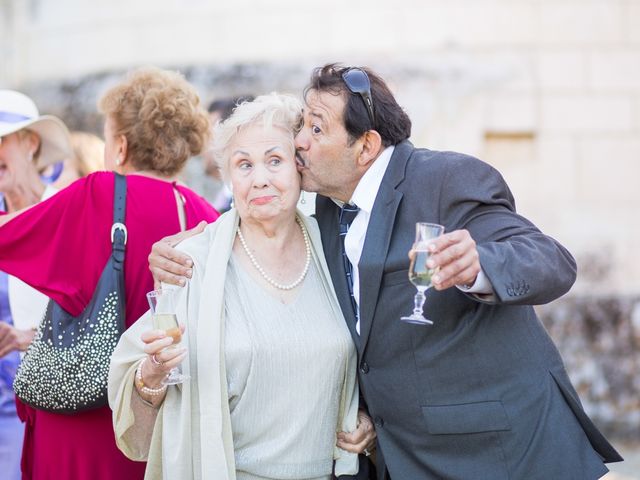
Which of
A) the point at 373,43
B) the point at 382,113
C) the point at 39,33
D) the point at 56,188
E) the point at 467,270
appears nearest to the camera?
the point at 467,270

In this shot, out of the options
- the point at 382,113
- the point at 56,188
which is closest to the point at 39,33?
the point at 56,188

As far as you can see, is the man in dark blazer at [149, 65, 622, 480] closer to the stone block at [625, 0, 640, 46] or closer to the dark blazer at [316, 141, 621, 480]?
the dark blazer at [316, 141, 621, 480]

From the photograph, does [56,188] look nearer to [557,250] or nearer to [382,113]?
[382,113]

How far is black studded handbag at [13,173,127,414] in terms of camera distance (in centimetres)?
394

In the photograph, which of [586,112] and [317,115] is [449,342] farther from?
[586,112]

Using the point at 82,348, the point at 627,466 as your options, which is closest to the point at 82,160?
the point at 82,348

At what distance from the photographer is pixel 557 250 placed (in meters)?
3.38

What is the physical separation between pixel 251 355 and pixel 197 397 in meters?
0.24

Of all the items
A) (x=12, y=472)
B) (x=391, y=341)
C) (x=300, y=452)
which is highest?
(x=391, y=341)

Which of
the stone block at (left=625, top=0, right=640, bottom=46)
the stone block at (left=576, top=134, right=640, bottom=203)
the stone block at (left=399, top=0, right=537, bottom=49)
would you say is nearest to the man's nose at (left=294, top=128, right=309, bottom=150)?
the stone block at (left=399, top=0, right=537, bottom=49)

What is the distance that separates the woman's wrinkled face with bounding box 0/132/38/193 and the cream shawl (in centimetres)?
162

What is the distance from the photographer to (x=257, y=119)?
3756 mm

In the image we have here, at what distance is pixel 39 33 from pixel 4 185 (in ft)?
14.1

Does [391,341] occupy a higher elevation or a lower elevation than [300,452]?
higher
